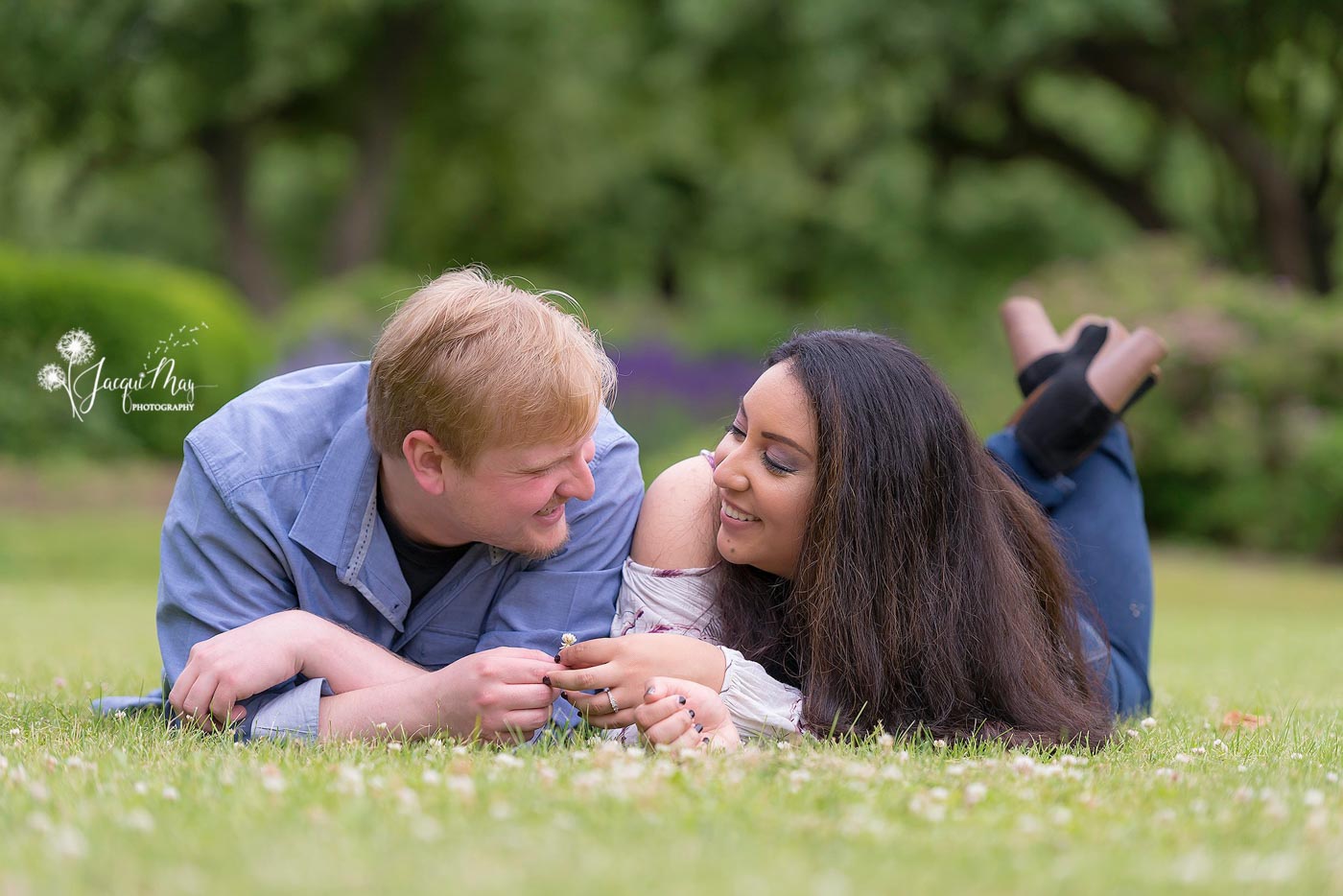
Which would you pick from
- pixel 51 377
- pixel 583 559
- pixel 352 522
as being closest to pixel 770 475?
pixel 583 559

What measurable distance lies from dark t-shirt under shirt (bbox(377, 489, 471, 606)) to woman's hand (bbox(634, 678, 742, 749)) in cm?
89

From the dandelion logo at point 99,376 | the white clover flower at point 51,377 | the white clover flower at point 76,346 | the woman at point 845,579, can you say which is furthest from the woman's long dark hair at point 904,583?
the white clover flower at point 51,377

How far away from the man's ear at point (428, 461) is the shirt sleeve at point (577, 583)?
459mm

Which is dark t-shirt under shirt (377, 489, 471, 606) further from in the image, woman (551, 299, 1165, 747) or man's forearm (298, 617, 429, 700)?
woman (551, 299, 1165, 747)

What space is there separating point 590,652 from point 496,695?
0.87 ft

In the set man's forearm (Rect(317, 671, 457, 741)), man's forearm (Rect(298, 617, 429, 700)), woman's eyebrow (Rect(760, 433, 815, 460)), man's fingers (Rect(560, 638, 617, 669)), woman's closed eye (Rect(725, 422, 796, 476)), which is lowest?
man's forearm (Rect(317, 671, 457, 741))

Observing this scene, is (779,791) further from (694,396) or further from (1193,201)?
(1193,201)

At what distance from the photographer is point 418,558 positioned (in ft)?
13.5

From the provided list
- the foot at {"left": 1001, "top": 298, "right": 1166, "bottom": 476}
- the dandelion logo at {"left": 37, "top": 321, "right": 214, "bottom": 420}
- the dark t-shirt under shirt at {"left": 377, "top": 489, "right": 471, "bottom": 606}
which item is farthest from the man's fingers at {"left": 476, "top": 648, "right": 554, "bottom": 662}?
the dandelion logo at {"left": 37, "top": 321, "right": 214, "bottom": 420}

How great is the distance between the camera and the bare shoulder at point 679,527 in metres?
4.15

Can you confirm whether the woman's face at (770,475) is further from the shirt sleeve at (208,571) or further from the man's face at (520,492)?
the shirt sleeve at (208,571)

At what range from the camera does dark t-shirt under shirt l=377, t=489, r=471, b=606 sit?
4.05 metres

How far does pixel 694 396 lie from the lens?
1483 centimetres

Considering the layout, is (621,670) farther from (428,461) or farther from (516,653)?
(428,461)
